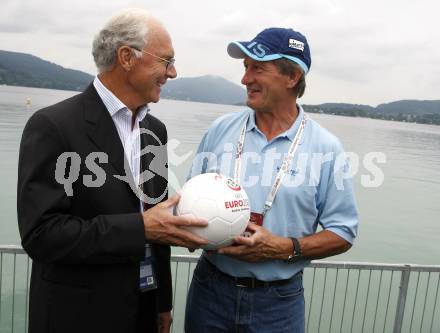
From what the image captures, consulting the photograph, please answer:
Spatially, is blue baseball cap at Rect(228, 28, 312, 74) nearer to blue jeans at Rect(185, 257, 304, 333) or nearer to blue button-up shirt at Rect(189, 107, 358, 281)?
blue button-up shirt at Rect(189, 107, 358, 281)

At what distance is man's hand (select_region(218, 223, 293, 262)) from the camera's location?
2740 mm

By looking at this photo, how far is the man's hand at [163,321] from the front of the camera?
322 cm

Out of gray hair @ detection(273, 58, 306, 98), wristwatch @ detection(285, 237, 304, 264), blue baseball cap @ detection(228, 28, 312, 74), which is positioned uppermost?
blue baseball cap @ detection(228, 28, 312, 74)

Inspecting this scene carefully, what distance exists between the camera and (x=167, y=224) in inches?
95.9

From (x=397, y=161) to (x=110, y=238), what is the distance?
4042 centimetres

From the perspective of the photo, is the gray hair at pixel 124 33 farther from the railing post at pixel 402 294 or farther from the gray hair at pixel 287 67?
the railing post at pixel 402 294

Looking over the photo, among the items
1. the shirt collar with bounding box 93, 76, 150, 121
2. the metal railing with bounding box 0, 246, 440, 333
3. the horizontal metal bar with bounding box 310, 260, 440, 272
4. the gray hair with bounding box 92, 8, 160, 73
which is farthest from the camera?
the metal railing with bounding box 0, 246, 440, 333

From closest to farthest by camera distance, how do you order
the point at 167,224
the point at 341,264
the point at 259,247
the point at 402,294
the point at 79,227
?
the point at 79,227 → the point at 167,224 → the point at 259,247 → the point at 341,264 → the point at 402,294

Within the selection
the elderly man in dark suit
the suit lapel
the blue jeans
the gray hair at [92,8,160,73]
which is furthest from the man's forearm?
the gray hair at [92,8,160,73]

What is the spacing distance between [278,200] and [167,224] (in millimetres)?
791

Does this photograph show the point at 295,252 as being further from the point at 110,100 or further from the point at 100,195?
the point at 110,100

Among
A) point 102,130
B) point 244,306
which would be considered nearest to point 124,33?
point 102,130

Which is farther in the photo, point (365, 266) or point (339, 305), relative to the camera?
point (339, 305)

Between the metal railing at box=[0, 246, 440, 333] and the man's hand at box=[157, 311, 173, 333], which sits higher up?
the man's hand at box=[157, 311, 173, 333]
